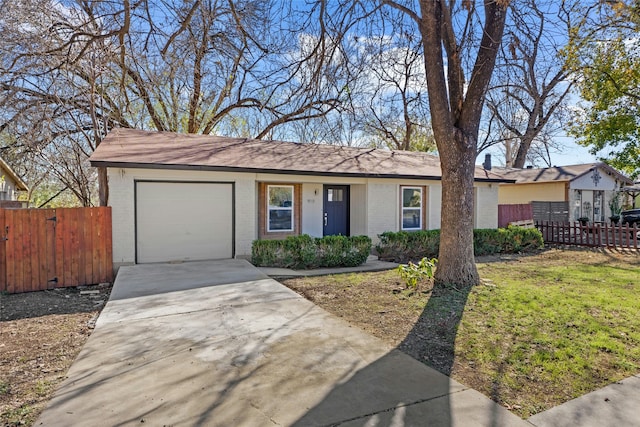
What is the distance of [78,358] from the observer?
4082mm

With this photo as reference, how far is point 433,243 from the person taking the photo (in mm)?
12094

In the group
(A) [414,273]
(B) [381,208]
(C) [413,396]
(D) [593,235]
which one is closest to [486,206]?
(D) [593,235]

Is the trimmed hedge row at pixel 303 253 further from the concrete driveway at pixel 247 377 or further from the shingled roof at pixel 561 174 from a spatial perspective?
the shingled roof at pixel 561 174

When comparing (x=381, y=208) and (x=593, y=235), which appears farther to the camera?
(x=593, y=235)

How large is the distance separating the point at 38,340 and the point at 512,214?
18781 mm

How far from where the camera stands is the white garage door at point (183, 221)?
33.0 ft

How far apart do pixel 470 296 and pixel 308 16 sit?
6.50 meters

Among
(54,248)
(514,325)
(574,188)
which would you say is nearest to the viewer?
(514,325)

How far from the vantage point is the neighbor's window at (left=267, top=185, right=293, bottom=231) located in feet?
39.9

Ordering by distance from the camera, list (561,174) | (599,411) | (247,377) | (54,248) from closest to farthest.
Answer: (599,411) → (247,377) → (54,248) → (561,174)

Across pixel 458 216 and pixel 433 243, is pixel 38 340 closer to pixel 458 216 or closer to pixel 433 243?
pixel 458 216

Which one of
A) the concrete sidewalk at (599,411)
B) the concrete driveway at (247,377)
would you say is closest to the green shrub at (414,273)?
the concrete driveway at (247,377)

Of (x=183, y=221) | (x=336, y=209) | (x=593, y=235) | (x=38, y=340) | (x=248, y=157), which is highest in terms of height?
(x=248, y=157)

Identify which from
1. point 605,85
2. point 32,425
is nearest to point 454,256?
point 32,425
